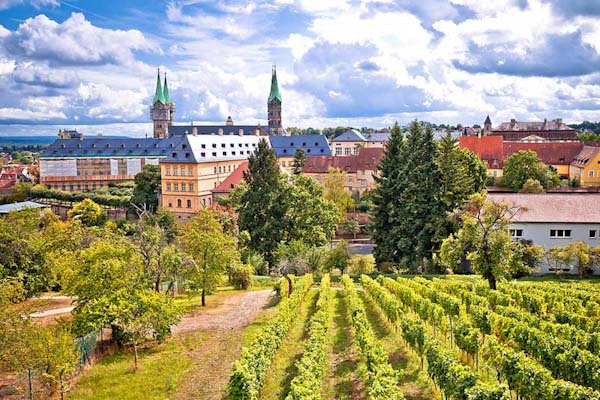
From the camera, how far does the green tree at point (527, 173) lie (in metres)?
69.5

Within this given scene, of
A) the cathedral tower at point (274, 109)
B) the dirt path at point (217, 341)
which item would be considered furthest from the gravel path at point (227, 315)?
the cathedral tower at point (274, 109)

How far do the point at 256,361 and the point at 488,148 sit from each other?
250ft

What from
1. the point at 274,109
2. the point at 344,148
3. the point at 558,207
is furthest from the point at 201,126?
the point at 558,207

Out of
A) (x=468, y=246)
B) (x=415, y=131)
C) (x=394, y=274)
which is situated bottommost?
(x=394, y=274)

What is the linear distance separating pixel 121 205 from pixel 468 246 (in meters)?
76.1

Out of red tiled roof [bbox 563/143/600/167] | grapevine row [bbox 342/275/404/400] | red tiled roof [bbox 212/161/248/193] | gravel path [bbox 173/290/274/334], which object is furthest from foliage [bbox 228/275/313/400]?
red tiled roof [bbox 563/143/600/167]

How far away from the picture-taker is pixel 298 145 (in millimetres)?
115125

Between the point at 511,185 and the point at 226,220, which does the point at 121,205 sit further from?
the point at 511,185

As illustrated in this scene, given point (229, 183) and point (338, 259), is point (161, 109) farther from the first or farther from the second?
point (338, 259)

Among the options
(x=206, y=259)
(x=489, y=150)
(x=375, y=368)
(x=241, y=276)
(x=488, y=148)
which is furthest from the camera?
(x=488, y=148)

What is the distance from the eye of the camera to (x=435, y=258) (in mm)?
42719

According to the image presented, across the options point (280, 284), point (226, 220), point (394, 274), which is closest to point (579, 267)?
point (394, 274)

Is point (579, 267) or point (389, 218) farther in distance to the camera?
point (389, 218)

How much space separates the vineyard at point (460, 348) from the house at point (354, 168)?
5853 centimetres
